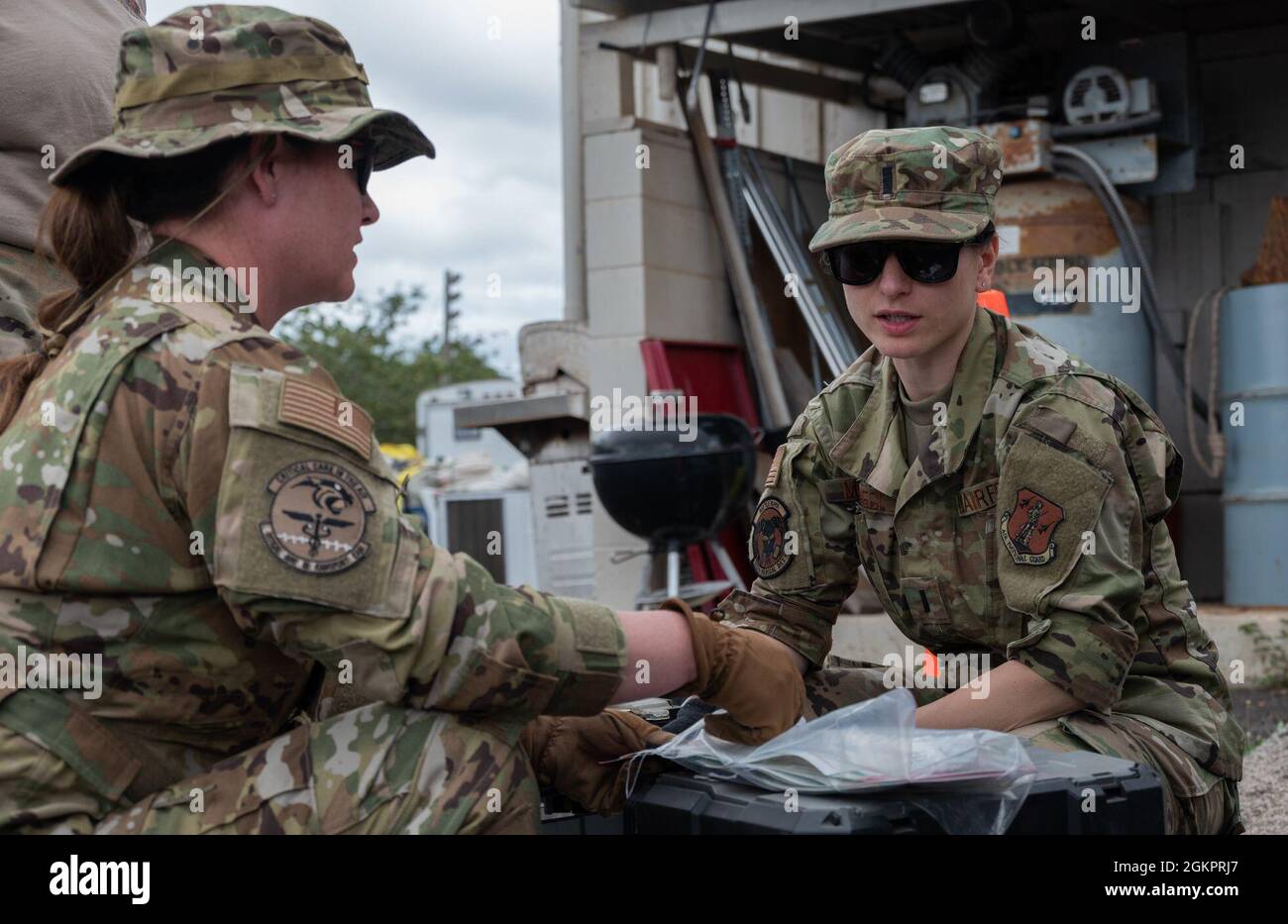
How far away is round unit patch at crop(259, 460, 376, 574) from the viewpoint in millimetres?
2182

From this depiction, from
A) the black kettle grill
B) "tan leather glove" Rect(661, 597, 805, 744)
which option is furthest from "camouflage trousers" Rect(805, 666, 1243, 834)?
the black kettle grill

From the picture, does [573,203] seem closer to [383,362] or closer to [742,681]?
[742,681]

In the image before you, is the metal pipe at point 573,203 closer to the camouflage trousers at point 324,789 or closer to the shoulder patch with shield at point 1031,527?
the shoulder patch with shield at point 1031,527

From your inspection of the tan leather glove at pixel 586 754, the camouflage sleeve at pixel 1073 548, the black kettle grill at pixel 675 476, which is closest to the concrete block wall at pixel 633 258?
the black kettle grill at pixel 675 476

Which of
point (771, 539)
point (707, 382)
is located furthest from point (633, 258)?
point (771, 539)

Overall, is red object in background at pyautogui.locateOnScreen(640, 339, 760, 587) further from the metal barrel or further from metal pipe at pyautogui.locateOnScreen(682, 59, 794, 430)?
the metal barrel

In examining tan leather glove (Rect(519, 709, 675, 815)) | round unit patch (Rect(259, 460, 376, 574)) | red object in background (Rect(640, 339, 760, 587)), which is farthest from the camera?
red object in background (Rect(640, 339, 760, 587))

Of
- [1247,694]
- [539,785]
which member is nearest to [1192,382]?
[1247,694]

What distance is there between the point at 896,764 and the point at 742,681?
31 centimetres

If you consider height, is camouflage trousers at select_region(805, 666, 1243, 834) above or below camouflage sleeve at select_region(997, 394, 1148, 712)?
below

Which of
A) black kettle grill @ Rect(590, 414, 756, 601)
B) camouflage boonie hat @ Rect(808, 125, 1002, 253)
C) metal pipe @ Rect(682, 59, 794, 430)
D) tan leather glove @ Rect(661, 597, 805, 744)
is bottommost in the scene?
tan leather glove @ Rect(661, 597, 805, 744)

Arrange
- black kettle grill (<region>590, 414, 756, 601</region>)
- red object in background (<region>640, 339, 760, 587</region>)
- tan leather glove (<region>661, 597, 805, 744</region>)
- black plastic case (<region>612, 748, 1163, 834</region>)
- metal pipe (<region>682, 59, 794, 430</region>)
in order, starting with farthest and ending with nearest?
1. metal pipe (<region>682, 59, 794, 430</region>)
2. red object in background (<region>640, 339, 760, 587</region>)
3. black kettle grill (<region>590, 414, 756, 601</region>)
4. tan leather glove (<region>661, 597, 805, 744</region>)
5. black plastic case (<region>612, 748, 1163, 834</region>)

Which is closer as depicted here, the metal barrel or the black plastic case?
the black plastic case

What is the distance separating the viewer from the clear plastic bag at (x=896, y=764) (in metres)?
2.37
